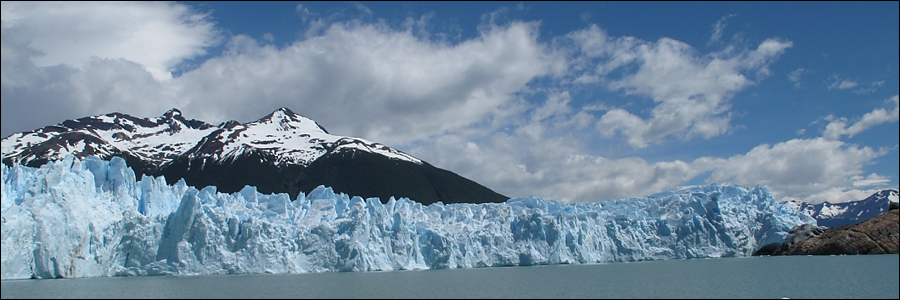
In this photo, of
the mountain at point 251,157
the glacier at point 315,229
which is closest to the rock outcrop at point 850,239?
the glacier at point 315,229

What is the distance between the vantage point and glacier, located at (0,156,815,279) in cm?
3625

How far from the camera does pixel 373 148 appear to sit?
154 m

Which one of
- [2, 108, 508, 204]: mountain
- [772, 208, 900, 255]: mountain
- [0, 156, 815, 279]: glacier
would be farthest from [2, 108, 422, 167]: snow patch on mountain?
[772, 208, 900, 255]: mountain

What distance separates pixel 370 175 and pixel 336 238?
88.1 metres

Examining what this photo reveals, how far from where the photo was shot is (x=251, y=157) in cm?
13662

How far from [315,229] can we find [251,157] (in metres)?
96.3

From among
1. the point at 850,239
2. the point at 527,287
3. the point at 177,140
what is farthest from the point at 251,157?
the point at 527,287

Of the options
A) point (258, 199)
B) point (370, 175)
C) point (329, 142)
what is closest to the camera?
point (258, 199)

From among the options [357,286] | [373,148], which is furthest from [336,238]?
[373,148]

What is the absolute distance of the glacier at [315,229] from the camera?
3625 centimetres

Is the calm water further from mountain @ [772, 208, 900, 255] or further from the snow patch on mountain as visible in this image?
the snow patch on mountain

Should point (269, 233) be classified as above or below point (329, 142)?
below

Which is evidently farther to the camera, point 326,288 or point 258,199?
point 258,199

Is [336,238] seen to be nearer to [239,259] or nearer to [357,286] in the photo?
[239,259]
